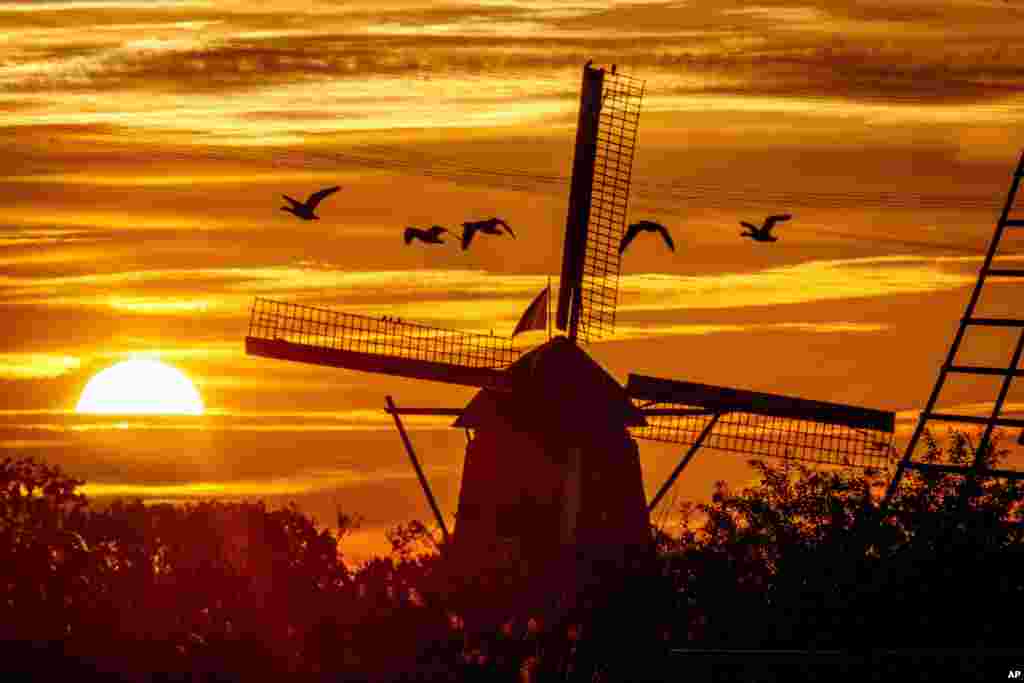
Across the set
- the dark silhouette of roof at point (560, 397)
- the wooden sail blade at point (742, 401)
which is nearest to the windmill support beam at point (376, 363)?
the dark silhouette of roof at point (560, 397)

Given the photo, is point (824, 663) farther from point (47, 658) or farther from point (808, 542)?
point (47, 658)

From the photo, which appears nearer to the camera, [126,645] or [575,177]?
[126,645]

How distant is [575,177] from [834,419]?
25.0 feet

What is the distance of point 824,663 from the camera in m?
37.9

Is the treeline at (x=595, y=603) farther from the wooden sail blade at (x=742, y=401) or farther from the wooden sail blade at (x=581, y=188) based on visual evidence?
the wooden sail blade at (x=581, y=188)

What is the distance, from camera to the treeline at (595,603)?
3938 cm

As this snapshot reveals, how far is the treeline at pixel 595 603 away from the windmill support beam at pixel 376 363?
4.65m

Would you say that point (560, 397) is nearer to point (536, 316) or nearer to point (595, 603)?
point (536, 316)

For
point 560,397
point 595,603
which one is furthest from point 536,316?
point 595,603

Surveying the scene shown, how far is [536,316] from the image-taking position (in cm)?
5153

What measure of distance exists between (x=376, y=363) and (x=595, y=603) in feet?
36.6

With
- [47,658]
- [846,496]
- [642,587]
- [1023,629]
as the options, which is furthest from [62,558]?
[1023,629]

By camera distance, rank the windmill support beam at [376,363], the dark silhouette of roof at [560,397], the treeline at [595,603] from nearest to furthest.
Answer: the treeline at [595,603] → the dark silhouette of roof at [560,397] → the windmill support beam at [376,363]

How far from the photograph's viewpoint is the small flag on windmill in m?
51.4
